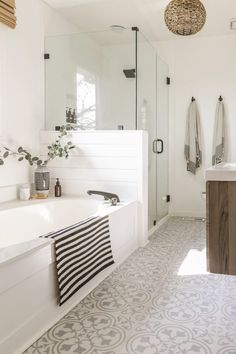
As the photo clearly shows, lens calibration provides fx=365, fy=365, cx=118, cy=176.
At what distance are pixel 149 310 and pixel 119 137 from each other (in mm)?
1770

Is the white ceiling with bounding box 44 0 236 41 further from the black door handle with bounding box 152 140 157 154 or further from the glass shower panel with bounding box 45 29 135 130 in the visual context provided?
the black door handle with bounding box 152 140 157 154

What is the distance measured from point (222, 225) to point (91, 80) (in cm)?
315

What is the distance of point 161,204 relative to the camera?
462cm

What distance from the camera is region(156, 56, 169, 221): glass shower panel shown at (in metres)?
4.50

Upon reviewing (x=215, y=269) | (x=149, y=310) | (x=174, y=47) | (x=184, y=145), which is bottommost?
(x=149, y=310)

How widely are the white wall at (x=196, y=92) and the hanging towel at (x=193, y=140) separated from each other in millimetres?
74

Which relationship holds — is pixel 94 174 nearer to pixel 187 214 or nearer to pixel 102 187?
pixel 102 187

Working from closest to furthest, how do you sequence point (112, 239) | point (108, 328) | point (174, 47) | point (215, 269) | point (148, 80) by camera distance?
point (215, 269)
point (108, 328)
point (112, 239)
point (148, 80)
point (174, 47)

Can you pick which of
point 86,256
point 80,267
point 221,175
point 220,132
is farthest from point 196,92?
point 221,175

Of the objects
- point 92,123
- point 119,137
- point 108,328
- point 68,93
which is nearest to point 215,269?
point 108,328

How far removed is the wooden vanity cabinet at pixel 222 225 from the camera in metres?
1.17

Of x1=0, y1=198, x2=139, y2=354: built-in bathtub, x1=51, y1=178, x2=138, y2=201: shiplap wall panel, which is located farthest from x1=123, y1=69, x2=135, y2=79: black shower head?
x1=0, y1=198, x2=139, y2=354: built-in bathtub

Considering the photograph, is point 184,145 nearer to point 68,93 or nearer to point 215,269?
point 68,93

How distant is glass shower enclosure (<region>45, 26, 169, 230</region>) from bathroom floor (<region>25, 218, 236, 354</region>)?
1269 millimetres
